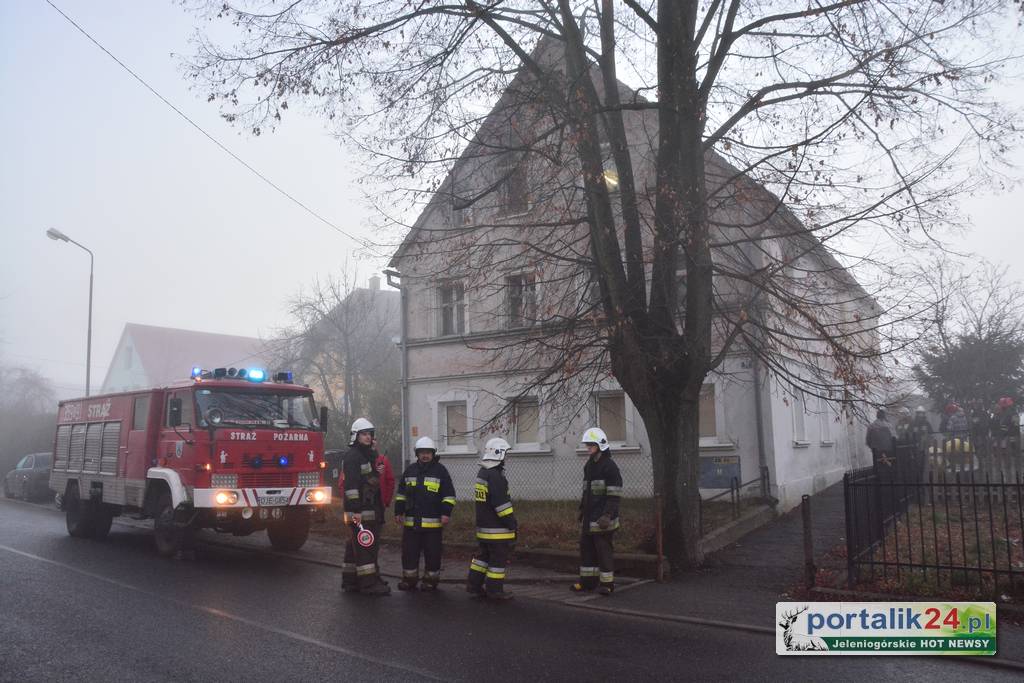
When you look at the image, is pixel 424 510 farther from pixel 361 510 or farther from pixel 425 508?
pixel 361 510

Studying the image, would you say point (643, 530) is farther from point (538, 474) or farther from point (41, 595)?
point (41, 595)

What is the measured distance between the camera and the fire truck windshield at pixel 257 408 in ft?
39.7

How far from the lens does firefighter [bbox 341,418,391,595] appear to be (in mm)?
9281

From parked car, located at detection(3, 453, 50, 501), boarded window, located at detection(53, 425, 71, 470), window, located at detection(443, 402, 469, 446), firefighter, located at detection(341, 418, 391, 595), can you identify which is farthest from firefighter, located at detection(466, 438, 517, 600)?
parked car, located at detection(3, 453, 50, 501)

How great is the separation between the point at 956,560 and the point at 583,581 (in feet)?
15.3

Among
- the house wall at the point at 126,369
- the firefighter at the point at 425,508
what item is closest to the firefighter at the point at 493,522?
the firefighter at the point at 425,508

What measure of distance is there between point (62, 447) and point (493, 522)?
11.3 meters

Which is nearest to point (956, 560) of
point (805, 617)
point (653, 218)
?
point (805, 617)

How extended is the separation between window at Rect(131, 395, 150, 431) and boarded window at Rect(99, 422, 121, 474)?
65 cm

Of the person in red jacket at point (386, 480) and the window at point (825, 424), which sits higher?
the window at point (825, 424)

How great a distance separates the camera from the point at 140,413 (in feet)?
43.3

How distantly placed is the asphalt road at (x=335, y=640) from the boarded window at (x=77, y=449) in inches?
201

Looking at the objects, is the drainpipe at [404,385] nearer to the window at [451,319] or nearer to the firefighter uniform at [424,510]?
the window at [451,319]

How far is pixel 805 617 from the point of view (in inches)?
282
